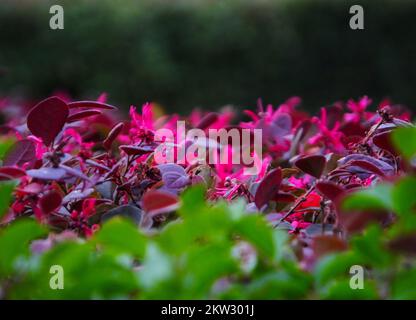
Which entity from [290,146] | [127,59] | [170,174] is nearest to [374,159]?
[170,174]

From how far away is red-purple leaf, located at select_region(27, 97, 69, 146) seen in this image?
1350mm

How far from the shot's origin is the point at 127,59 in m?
8.16

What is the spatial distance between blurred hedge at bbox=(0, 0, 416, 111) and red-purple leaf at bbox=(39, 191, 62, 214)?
6.97 m

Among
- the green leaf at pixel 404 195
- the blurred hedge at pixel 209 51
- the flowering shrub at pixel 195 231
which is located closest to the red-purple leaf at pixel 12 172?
the flowering shrub at pixel 195 231

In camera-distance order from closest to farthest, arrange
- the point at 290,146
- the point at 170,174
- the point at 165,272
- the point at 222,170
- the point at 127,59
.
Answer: the point at 165,272 < the point at 170,174 < the point at 222,170 < the point at 290,146 < the point at 127,59

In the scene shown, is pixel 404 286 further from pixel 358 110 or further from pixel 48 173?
pixel 358 110

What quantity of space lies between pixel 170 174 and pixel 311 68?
26.5ft

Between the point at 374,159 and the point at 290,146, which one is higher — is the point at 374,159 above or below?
below

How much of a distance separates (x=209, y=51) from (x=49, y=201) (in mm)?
7426

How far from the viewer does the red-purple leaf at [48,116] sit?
1.35m

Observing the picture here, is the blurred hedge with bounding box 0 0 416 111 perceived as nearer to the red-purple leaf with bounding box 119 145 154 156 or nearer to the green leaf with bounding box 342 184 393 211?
the red-purple leaf with bounding box 119 145 154 156

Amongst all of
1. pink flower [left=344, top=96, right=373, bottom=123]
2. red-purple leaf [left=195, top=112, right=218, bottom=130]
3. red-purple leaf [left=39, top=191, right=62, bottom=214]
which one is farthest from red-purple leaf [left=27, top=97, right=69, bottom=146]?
pink flower [left=344, top=96, right=373, bottom=123]

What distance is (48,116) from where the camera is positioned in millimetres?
1355
